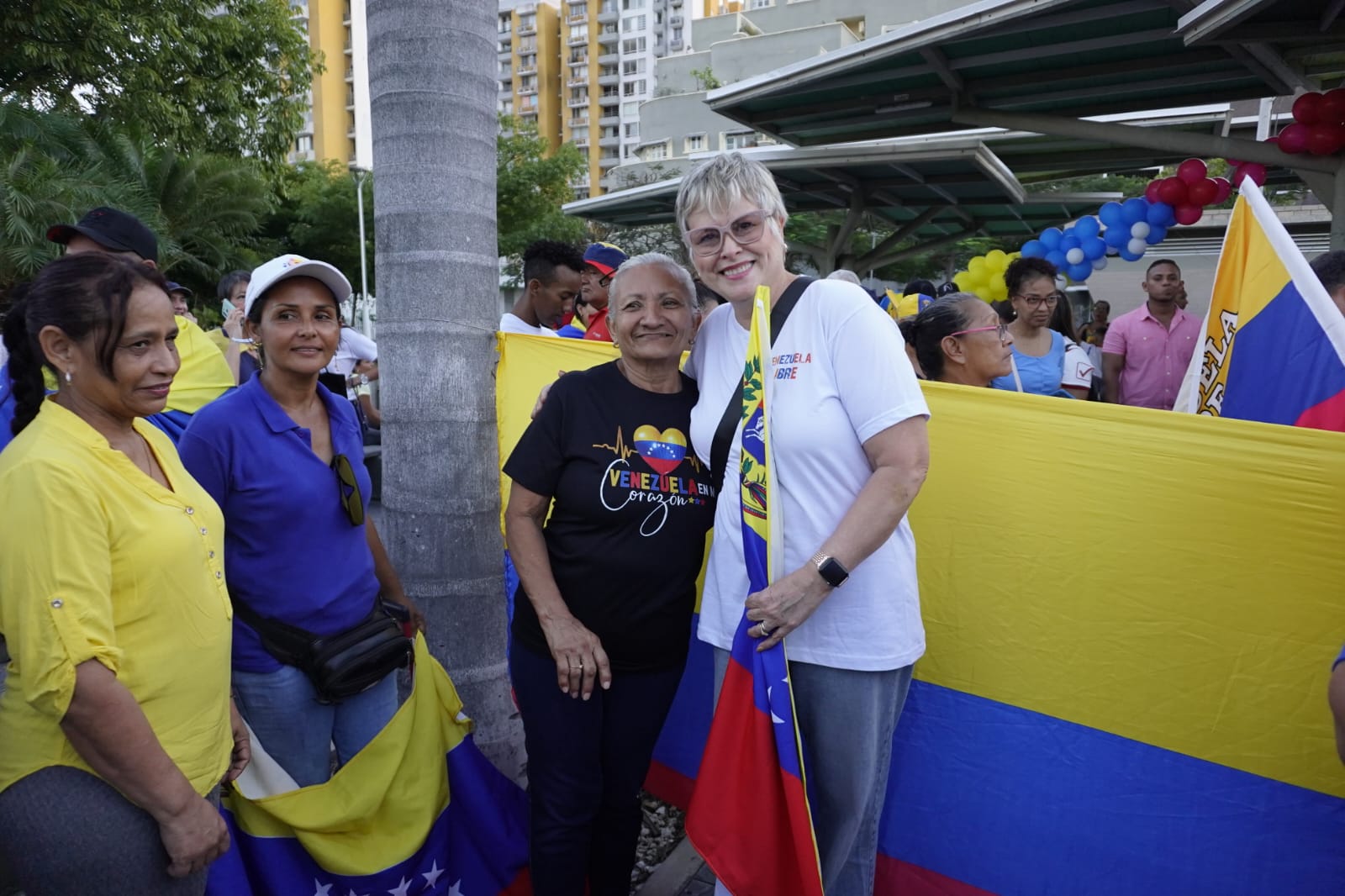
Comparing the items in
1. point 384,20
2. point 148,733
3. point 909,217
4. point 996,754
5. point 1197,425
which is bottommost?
point 996,754

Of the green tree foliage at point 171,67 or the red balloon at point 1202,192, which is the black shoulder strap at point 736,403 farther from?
the green tree foliage at point 171,67

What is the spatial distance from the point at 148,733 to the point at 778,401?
4.56ft

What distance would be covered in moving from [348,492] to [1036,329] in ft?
13.0

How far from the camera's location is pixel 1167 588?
2.16 m

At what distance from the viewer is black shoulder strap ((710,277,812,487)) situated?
205 centimetres

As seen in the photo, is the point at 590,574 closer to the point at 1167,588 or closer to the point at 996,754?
the point at 996,754

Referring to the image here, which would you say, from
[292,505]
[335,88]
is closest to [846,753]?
→ [292,505]

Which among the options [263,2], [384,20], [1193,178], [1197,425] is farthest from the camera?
[263,2]

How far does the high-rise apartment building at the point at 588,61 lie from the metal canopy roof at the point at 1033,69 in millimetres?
82524

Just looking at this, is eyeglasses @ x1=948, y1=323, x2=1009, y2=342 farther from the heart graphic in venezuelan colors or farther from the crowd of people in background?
the heart graphic in venezuelan colors

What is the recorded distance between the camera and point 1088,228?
9109mm

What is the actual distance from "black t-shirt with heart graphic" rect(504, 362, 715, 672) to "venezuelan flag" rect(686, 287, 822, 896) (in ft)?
1.02

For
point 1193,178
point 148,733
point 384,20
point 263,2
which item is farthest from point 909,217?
point 148,733

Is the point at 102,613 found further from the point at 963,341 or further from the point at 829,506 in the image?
the point at 963,341
